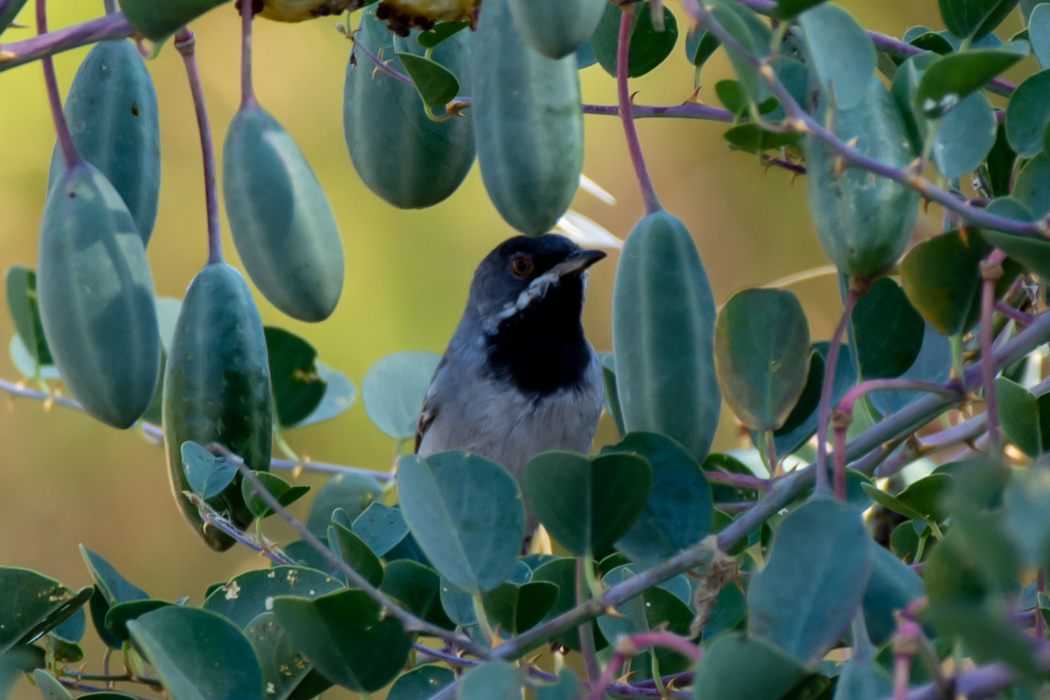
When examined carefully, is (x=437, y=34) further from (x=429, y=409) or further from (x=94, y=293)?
(x=429, y=409)

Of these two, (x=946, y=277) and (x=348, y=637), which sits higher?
(x=946, y=277)

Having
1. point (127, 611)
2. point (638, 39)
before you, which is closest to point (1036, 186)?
point (638, 39)

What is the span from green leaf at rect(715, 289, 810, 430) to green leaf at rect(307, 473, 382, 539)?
37.5 inches

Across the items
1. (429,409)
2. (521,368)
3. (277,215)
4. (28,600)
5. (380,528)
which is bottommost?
(429,409)

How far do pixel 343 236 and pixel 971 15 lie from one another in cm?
314

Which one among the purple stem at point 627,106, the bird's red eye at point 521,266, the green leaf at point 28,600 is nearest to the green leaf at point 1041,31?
the purple stem at point 627,106

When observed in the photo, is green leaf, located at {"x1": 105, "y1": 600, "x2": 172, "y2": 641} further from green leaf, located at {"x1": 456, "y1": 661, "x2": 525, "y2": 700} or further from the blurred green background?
the blurred green background

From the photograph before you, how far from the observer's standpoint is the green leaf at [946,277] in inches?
38.1

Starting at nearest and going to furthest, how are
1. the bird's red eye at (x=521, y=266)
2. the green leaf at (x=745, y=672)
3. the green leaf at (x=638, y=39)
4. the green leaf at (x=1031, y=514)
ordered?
the green leaf at (x=1031, y=514)
the green leaf at (x=745, y=672)
the green leaf at (x=638, y=39)
the bird's red eye at (x=521, y=266)

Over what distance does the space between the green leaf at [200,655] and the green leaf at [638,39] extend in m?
0.80

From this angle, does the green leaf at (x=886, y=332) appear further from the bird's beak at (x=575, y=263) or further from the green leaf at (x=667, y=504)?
the bird's beak at (x=575, y=263)

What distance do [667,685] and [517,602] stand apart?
208 mm

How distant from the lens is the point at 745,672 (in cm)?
70

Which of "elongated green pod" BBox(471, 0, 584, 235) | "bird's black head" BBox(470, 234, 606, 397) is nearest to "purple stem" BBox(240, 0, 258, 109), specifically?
"elongated green pod" BBox(471, 0, 584, 235)
